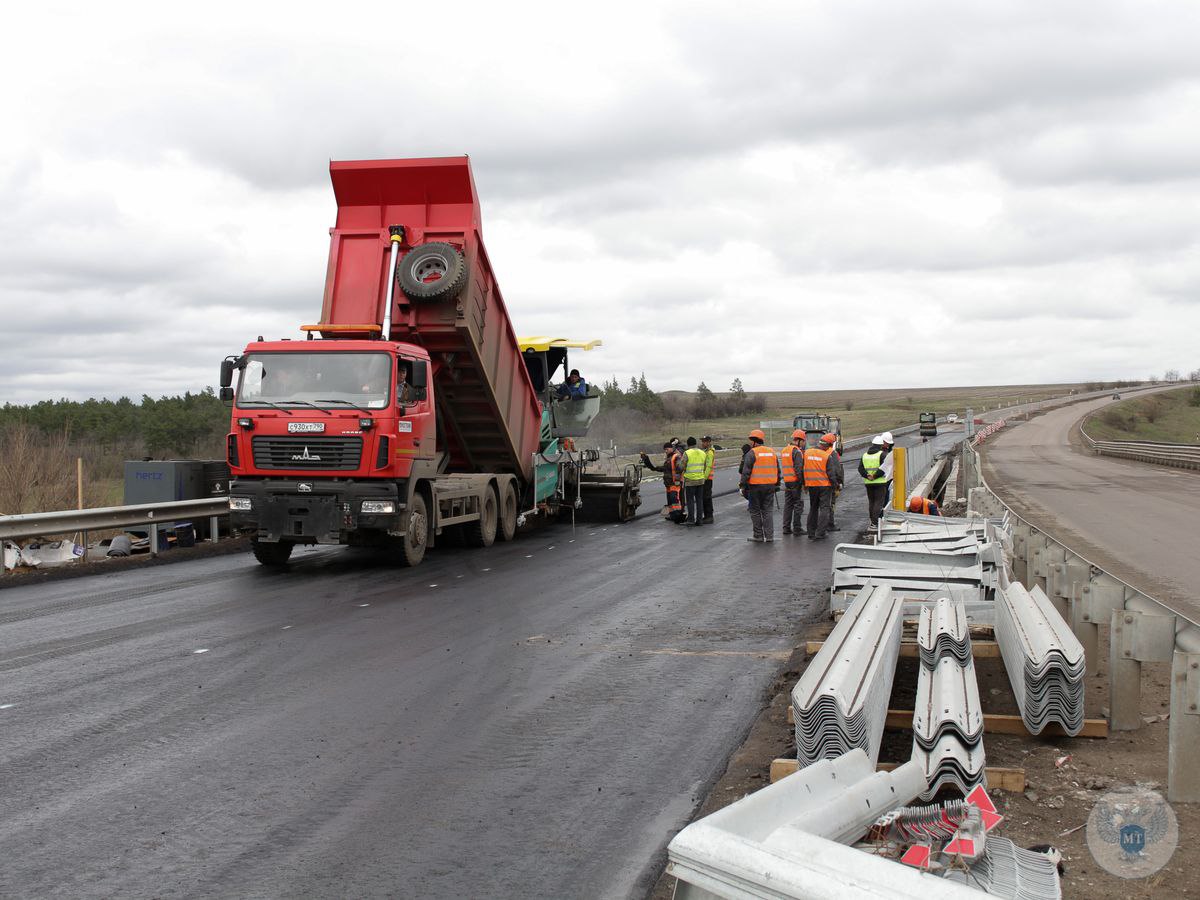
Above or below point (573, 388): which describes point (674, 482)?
below

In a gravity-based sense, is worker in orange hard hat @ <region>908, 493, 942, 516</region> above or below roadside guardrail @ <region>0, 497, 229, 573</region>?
above

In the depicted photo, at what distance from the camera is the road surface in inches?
562

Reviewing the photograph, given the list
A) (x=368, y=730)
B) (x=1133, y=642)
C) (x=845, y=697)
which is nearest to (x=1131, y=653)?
(x=1133, y=642)

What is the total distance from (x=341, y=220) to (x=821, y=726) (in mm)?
11869

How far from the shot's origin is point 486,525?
1666 cm

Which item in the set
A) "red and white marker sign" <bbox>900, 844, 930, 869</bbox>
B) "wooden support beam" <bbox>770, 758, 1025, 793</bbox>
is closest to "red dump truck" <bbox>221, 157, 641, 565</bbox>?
"wooden support beam" <bbox>770, 758, 1025, 793</bbox>

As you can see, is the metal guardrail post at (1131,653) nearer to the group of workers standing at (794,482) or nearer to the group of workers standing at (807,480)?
the group of workers standing at (807,480)

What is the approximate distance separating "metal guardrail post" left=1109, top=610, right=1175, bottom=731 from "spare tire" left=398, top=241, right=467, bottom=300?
33.0 feet

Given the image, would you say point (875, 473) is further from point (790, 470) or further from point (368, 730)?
point (368, 730)

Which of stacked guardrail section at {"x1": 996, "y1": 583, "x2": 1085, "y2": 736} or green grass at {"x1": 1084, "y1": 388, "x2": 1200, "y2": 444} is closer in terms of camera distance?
stacked guardrail section at {"x1": 996, "y1": 583, "x2": 1085, "y2": 736}

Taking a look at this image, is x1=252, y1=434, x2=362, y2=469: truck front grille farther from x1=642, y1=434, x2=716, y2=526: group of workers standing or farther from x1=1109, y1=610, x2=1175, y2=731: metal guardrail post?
x1=1109, y1=610, x2=1175, y2=731: metal guardrail post

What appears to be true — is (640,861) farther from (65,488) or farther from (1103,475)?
(1103,475)

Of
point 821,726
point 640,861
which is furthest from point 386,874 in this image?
point 821,726

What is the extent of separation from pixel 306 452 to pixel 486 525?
3.90 metres
